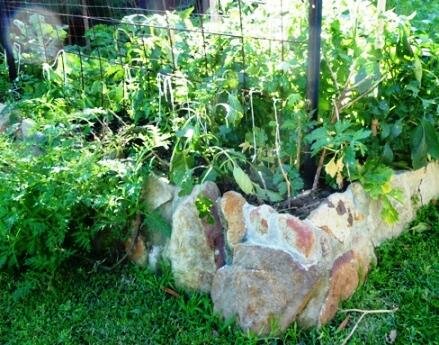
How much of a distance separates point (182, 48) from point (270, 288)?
137cm

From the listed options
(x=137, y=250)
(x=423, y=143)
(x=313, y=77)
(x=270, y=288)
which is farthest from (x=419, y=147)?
(x=137, y=250)

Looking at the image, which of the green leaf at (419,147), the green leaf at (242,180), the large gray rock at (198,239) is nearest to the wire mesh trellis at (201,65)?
the green leaf at (242,180)

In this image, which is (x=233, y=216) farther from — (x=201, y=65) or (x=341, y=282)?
(x=201, y=65)

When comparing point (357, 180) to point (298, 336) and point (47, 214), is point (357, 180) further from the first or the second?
point (47, 214)

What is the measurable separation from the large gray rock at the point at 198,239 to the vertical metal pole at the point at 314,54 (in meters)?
0.56

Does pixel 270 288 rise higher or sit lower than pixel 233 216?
lower

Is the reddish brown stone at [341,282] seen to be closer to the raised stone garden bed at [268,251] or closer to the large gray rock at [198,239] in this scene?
the raised stone garden bed at [268,251]

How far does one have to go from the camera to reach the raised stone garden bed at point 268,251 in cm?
227

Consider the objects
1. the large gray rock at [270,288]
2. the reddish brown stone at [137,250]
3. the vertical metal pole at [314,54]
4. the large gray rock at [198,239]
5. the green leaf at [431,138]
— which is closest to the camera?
the large gray rock at [270,288]

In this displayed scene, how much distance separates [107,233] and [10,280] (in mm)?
503

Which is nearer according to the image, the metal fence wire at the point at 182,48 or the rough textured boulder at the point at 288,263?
the rough textured boulder at the point at 288,263

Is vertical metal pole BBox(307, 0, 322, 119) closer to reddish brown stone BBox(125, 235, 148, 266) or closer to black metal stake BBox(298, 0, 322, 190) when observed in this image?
black metal stake BBox(298, 0, 322, 190)

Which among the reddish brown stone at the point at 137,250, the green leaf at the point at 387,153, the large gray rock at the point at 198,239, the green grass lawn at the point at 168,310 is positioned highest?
the green leaf at the point at 387,153

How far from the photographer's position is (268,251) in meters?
2.29
